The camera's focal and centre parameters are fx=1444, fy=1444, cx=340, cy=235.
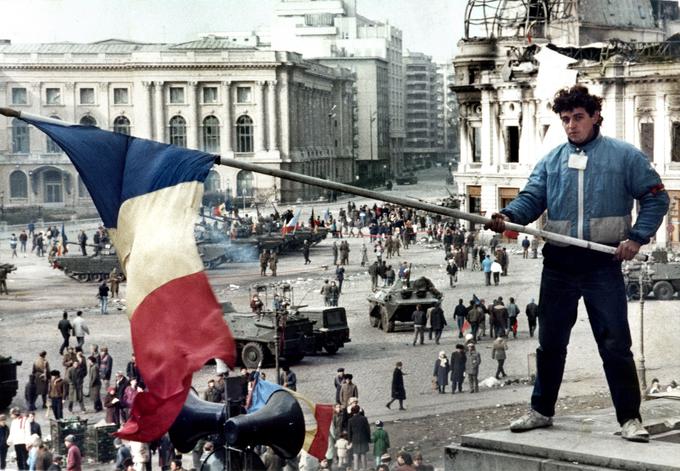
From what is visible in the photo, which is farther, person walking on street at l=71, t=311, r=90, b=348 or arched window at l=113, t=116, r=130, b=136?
arched window at l=113, t=116, r=130, b=136

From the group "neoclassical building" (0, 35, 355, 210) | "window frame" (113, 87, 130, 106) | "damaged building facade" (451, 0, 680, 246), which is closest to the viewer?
"damaged building facade" (451, 0, 680, 246)

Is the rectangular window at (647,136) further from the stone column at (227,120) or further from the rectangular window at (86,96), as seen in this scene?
the stone column at (227,120)

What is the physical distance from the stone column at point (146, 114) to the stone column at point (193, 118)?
186 cm

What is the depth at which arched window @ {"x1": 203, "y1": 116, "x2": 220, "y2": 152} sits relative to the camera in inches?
2629

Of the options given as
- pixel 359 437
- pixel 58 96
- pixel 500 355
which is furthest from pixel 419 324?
pixel 58 96

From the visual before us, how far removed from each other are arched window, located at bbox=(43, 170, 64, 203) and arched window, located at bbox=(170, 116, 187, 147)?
1243cm

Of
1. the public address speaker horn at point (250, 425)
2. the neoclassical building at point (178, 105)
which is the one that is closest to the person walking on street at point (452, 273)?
the neoclassical building at point (178, 105)

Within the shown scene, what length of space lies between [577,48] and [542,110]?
4206mm

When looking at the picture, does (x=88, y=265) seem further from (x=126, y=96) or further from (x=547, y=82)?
(x=126, y=96)

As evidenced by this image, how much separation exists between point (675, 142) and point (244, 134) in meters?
34.4

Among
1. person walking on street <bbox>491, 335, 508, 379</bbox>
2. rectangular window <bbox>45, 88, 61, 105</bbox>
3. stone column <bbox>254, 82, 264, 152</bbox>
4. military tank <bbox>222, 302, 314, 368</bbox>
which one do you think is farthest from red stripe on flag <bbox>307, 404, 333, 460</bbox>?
stone column <bbox>254, 82, 264, 152</bbox>

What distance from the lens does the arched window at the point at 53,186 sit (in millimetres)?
53375

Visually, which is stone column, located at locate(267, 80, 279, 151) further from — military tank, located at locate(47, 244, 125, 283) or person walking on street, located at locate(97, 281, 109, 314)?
person walking on street, located at locate(97, 281, 109, 314)

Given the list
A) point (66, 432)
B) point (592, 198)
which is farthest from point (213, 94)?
point (592, 198)
